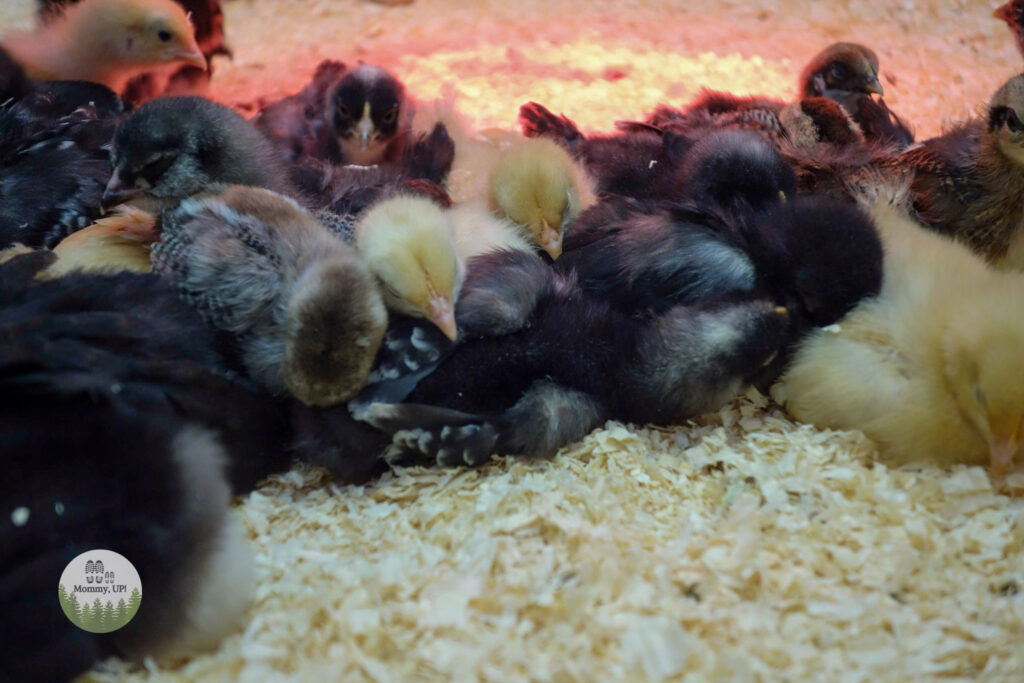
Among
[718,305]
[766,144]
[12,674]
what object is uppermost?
[766,144]

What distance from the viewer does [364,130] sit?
2436 millimetres

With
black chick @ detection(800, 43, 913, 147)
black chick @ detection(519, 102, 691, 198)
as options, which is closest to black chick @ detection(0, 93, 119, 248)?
→ black chick @ detection(519, 102, 691, 198)

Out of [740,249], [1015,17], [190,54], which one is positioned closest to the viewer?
[740,249]

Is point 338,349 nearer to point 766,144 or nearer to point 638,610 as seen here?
point 638,610

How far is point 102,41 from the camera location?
8.33ft

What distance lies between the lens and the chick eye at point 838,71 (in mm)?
2596

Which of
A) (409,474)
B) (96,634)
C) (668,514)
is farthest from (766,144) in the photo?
(96,634)

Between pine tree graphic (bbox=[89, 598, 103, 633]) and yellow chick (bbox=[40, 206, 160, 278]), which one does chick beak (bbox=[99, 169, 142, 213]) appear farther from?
pine tree graphic (bbox=[89, 598, 103, 633])

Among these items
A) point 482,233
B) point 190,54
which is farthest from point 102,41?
point 482,233

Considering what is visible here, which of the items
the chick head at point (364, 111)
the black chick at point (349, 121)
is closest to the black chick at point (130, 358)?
the black chick at point (349, 121)

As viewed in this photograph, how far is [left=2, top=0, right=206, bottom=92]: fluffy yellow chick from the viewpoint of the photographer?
2521mm

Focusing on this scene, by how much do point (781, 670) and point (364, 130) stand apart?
6.00ft

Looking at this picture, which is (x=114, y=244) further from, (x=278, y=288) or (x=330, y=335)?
(x=330, y=335)

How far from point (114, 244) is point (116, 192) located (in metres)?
0.11
